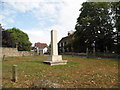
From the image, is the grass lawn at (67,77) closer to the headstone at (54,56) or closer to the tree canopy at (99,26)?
the headstone at (54,56)

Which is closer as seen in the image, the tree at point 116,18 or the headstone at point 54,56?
the headstone at point 54,56

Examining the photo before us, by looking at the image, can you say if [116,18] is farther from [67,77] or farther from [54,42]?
[67,77]

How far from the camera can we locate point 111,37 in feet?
99.0

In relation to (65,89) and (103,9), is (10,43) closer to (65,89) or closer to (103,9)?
(103,9)

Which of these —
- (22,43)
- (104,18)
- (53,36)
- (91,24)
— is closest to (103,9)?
(104,18)

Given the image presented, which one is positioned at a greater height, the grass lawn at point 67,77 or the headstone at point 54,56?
the headstone at point 54,56

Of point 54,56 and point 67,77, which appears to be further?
point 54,56

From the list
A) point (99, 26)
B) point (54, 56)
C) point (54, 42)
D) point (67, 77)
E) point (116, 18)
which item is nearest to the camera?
point (67, 77)

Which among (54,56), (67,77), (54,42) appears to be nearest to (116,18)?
(54,42)

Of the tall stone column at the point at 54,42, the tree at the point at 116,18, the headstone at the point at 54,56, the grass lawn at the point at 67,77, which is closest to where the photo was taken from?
the grass lawn at the point at 67,77

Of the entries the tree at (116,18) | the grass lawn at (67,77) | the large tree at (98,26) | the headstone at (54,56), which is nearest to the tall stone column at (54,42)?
Result: the headstone at (54,56)

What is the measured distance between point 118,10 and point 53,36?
64.2ft

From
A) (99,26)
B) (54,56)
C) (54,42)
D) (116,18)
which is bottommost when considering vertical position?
(54,56)

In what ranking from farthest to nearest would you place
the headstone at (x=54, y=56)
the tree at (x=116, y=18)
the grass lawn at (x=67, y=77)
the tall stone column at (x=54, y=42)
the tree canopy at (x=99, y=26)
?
the tree canopy at (x=99, y=26), the tree at (x=116, y=18), the tall stone column at (x=54, y=42), the headstone at (x=54, y=56), the grass lawn at (x=67, y=77)
